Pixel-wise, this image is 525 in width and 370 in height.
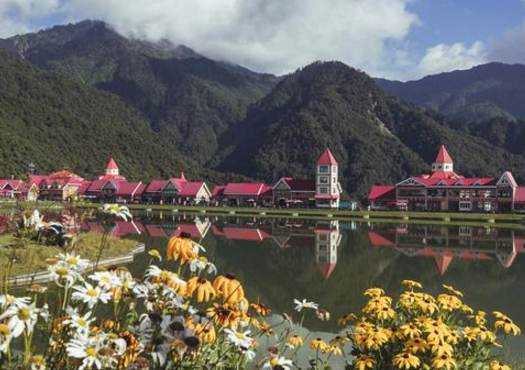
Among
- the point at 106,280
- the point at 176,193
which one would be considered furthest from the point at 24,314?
the point at 176,193

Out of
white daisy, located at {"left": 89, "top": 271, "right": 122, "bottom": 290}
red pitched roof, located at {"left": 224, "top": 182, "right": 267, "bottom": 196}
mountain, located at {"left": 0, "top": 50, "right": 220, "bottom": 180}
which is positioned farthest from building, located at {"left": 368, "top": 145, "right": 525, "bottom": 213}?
white daisy, located at {"left": 89, "top": 271, "right": 122, "bottom": 290}

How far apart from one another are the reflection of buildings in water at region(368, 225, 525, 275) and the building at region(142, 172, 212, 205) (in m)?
56.8

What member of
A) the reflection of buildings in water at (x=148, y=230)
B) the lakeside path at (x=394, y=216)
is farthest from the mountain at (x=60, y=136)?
the reflection of buildings in water at (x=148, y=230)

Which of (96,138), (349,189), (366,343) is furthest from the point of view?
(96,138)

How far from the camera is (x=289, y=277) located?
19.3 m

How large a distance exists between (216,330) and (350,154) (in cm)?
16345

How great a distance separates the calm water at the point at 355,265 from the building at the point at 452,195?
1635 inches

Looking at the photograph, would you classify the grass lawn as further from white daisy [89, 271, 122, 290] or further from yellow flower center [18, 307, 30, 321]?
yellow flower center [18, 307, 30, 321]

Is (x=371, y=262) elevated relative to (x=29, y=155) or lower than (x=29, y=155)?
lower

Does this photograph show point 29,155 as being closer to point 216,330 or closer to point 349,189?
point 349,189

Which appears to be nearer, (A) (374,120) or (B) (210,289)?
(B) (210,289)

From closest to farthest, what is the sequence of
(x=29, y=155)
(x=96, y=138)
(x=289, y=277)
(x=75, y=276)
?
(x=75, y=276)
(x=289, y=277)
(x=29, y=155)
(x=96, y=138)

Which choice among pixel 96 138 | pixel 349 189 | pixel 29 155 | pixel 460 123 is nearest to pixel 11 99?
pixel 96 138

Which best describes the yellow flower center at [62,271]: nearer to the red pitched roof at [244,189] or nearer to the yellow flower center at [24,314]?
the yellow flower center at [24,314]
